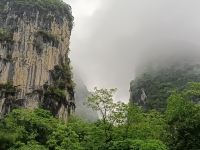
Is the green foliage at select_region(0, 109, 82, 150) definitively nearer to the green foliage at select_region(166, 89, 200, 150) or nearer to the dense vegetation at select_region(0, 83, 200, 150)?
the dense vegetation at select_region(0, 83, 200, 150)

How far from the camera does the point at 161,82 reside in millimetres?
110188

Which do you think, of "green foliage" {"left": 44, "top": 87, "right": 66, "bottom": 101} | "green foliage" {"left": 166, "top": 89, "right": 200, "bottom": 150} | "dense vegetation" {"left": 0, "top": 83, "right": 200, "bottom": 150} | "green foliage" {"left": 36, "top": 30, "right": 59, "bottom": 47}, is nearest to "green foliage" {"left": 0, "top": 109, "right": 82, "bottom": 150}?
"dense vegetation" {"left": 0, "top": 83, "right": 200, "bottom": 150}

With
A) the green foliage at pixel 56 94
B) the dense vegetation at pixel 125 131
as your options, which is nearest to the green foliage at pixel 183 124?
the dense vegetation at pixel 125 131

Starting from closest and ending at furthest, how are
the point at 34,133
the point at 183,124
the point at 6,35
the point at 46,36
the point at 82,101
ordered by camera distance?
the point at 183,124, the point at 34,133, the point at 6,35, the point at 46,36, the point at 82,101

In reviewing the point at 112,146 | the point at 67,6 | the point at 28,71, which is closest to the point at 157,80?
the point at 67,6

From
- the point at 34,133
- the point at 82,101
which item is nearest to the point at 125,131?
the point at 34,133

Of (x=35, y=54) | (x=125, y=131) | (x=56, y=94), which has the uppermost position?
(x=35, y=54)

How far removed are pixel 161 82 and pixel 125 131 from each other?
254ft

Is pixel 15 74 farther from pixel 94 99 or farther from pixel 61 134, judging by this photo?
pixel 94 99

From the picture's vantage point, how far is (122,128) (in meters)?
33.7

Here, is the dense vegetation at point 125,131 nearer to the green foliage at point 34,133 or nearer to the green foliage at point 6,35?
the green foliage at point 34,133

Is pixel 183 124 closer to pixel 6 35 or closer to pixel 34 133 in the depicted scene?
pixel 34 133

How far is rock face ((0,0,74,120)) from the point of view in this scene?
66.9 meters

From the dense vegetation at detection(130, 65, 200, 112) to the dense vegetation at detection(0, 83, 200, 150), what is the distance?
183 feet
